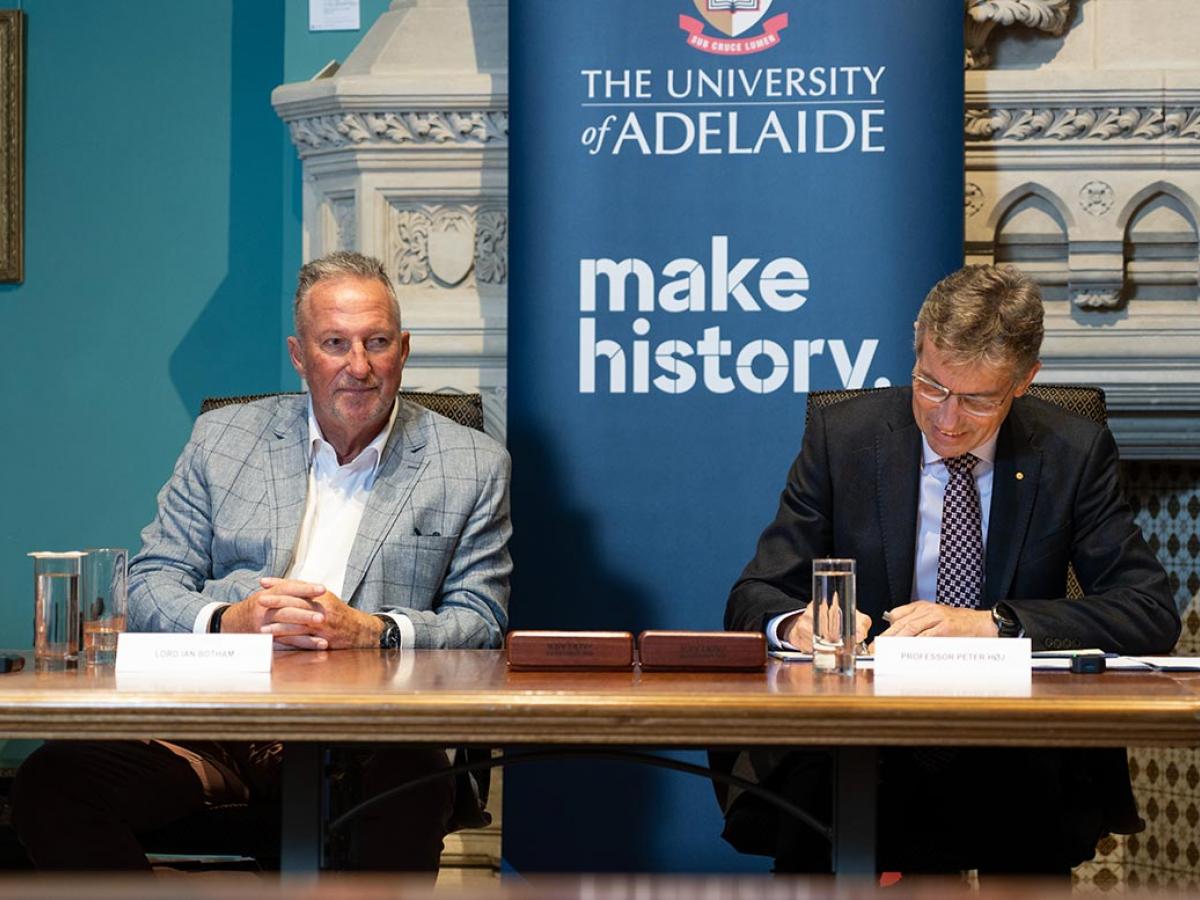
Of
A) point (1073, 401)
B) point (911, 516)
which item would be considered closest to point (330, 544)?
point (911, 516)

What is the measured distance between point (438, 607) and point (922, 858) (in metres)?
0.93

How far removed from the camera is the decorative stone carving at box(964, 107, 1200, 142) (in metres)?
3.54

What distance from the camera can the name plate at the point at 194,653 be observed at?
75.1 inches

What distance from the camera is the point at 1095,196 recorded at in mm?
3572

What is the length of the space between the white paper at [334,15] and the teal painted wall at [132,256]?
117 millimetres

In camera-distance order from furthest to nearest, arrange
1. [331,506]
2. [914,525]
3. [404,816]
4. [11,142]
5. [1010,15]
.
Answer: [11,142]
[1010,15]
[331,506]
[914,525]
[404,816]

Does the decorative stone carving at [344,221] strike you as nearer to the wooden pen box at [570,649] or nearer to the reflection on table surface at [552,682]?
the reflection on table surface at [552,682]

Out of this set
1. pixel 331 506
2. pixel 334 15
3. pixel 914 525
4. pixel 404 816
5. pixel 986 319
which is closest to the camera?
pixel 404 816

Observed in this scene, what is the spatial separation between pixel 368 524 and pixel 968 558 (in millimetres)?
1007

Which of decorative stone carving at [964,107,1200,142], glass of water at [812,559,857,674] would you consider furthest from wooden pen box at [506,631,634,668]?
decorative stone carving at [964,107,1200,142]

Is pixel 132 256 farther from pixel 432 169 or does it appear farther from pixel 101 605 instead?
pixel 101 605

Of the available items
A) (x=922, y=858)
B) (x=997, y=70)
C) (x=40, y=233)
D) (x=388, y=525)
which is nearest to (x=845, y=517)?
(x=922, y=858)

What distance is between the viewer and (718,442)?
3236 mm

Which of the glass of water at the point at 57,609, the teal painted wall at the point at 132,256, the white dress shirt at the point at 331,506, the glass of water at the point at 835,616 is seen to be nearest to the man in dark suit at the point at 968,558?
the glass of water at the point at 835,616
